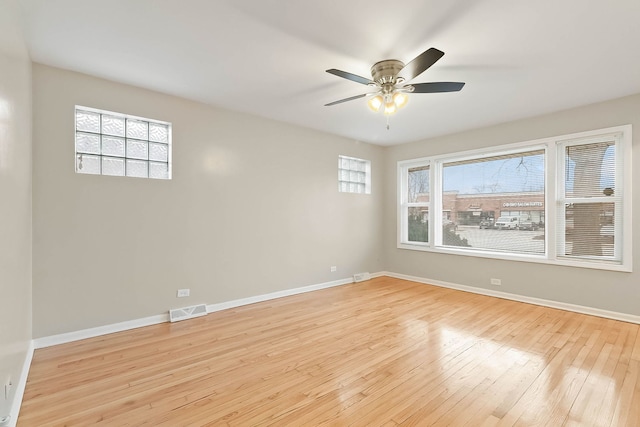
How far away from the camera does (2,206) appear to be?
1.55 metres

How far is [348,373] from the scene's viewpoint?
89.0 inches

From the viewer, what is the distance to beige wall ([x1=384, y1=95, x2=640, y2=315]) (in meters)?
3.42

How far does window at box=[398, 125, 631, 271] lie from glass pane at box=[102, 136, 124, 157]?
466 centimetres

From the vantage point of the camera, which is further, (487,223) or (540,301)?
(487,223)

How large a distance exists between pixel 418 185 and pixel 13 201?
5.52 m

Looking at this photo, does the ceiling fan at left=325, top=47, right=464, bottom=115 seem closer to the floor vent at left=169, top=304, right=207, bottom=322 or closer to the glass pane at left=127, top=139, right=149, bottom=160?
the glass pane at left=127, top=139, right=149, bottom=160

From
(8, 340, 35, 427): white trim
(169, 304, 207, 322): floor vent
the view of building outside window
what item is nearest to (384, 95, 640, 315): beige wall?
the view of building outside window

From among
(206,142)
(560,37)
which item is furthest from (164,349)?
(560,37)

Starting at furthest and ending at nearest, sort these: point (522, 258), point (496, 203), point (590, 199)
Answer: point (496, 203) < point (522, 258) < point (590, 199)

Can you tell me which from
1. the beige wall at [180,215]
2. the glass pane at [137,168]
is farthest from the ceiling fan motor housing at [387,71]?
the glass pane at [137,168]

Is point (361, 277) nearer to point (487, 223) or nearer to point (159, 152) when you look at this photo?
point (487, 223)

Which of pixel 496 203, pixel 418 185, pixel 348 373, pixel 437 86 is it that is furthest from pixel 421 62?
pixel 418 185

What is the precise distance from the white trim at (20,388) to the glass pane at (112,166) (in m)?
1.72

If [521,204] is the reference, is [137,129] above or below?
above
